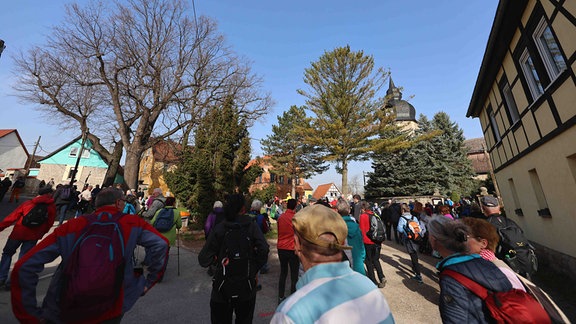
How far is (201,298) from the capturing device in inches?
170

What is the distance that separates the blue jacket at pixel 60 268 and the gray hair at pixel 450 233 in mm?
2510

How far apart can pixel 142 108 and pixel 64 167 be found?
75.2 ft

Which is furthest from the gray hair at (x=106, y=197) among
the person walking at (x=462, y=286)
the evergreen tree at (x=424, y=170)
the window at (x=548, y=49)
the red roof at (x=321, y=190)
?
the red roof at (x=321, y=190)

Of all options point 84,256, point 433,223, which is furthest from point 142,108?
point 433,223

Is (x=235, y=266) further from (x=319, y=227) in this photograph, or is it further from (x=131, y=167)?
(x=131, y=167)

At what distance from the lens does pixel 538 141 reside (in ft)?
19.9

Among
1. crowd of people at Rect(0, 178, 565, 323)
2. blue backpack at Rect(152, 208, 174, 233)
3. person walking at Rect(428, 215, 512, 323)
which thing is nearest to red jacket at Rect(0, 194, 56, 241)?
crowd of people at Rect(0, 178, 565, 323)

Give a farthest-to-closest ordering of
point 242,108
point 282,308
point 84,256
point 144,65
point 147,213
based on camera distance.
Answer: point 242,108
point 144,65
point 147,213
point 84,256
point 282,308

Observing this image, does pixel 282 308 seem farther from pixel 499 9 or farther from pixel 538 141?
pixel 499 9

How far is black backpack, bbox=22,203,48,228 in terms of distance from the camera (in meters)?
4.06

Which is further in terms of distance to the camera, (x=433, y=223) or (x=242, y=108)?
(x=242, y=108)

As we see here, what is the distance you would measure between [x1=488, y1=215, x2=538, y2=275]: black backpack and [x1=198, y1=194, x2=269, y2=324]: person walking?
12.1ft

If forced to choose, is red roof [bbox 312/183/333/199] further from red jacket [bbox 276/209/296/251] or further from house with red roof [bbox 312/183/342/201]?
red jacket [bbox 276/209/296/251]

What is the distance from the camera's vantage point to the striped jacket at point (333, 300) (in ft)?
3.11
